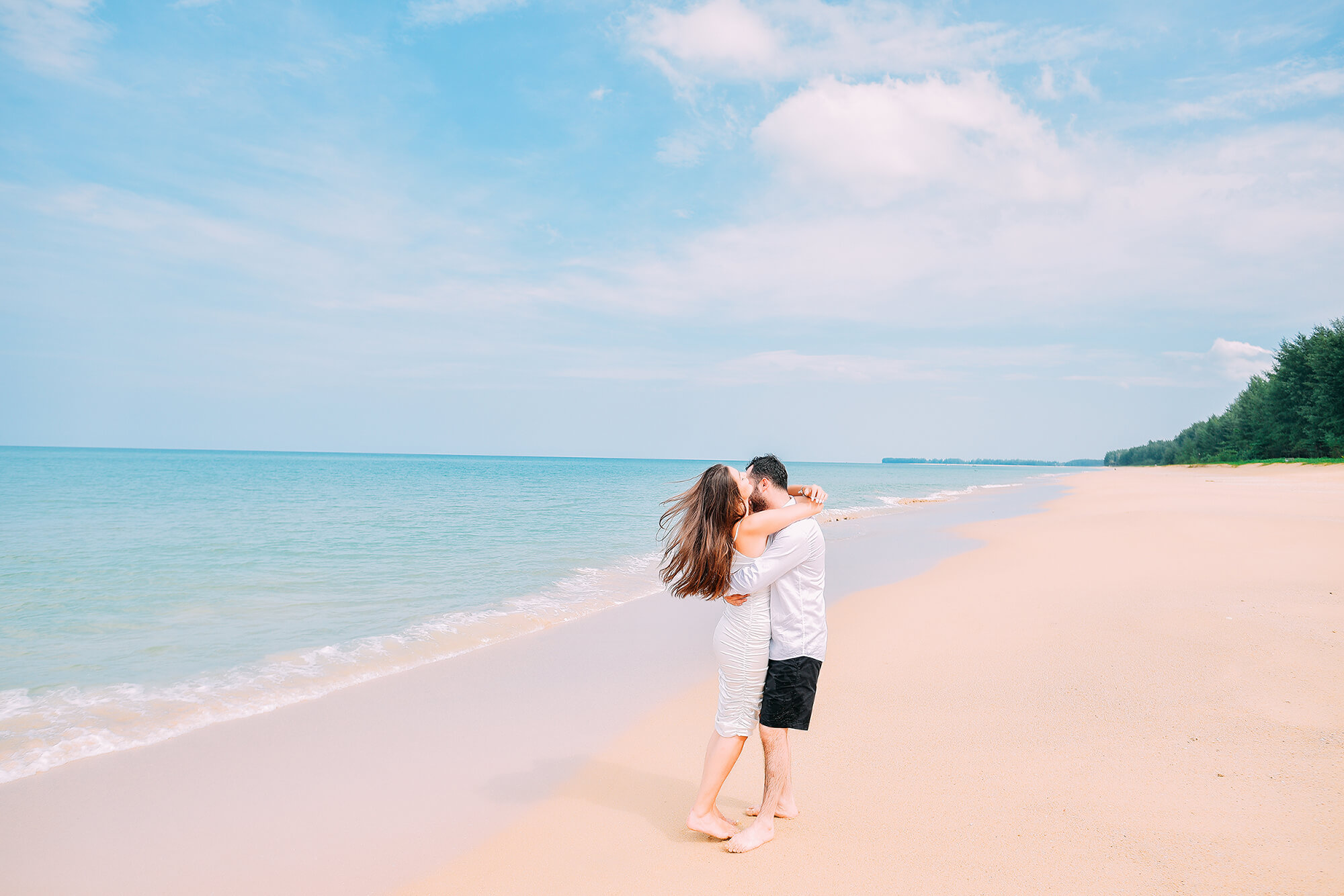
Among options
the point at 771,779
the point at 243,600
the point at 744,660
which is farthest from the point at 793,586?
the point at 243,600

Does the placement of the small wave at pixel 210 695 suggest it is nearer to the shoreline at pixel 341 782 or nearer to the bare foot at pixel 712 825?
the shoreline at pixel 341 782

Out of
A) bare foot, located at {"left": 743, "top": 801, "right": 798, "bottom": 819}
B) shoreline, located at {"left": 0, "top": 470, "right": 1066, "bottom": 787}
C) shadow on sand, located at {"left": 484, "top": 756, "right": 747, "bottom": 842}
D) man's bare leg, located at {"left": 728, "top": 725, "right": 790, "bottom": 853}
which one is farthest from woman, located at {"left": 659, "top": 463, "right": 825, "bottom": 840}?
shoreline, located at {"left": 0, "top": 470, "right": 1066, "bottom": 787}

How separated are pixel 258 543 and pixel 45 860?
1449cm

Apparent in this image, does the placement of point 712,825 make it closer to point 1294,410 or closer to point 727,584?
point 727,584

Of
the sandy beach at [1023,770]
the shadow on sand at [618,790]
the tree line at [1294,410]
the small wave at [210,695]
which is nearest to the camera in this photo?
the sandy beach at [1023,770]

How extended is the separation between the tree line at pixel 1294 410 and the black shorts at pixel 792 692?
5624 cm

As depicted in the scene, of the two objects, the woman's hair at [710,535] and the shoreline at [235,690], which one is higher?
the woman's hair at [710,535]

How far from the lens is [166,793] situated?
429cm

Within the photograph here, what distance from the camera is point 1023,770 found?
3.92 meters

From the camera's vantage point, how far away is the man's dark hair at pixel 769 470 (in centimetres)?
344

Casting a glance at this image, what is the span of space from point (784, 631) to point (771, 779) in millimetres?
801

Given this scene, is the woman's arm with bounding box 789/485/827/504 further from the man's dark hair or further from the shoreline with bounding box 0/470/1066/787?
the shoreline with bounding box 0/470/1066/787

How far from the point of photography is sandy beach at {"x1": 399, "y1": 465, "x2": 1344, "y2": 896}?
303 cm

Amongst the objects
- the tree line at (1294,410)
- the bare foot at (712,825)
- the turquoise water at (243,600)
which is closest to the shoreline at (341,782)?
the turquoise water at (243,600)
